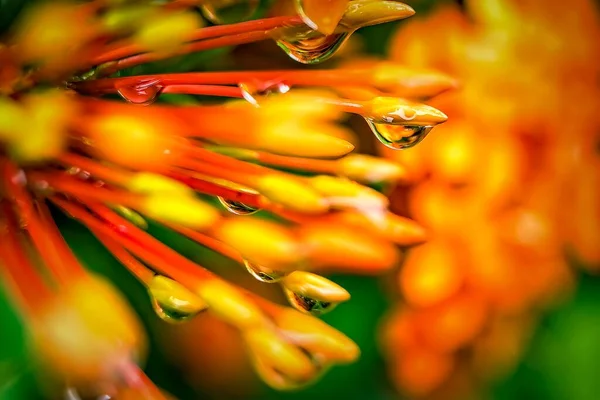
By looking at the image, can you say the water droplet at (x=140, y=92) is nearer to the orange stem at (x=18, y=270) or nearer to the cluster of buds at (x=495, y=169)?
the orange stem at (x=18, y=270)

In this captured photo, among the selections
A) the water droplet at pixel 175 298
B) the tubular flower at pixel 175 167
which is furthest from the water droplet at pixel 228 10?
the water droplet at pixel 175 298

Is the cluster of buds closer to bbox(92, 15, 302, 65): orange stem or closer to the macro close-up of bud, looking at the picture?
the macro close-up of bud

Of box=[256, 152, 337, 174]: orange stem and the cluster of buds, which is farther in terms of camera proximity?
the cluster of buds

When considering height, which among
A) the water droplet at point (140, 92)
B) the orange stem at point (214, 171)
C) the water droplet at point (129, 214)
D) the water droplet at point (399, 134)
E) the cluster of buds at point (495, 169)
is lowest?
the cluster of buds at point (495, 169)

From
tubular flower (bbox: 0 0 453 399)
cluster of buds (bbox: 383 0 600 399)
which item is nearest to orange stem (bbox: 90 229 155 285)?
tubular flower (bbox: 0 0 453 399)

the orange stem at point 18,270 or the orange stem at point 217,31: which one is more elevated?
the orange stem at point 217,31

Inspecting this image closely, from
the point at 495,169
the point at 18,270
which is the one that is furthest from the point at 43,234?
the point at 495,169

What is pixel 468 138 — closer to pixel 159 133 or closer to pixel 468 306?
pixel 468 306

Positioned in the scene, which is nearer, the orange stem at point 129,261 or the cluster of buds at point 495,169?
the orange stem at point 129,261
